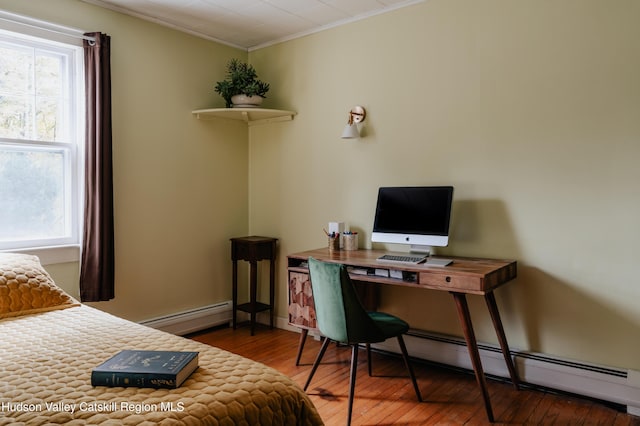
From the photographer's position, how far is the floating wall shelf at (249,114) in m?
3.96

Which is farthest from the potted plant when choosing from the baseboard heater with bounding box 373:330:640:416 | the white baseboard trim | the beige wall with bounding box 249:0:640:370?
the baseboard heater with bounding box 373:330:640:416

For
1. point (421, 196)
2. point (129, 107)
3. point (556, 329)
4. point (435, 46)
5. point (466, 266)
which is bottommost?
point (556, 329)

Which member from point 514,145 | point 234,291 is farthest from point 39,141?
point 514,145

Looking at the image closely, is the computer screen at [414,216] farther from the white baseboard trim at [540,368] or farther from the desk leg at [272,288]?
the desk leg at [272,288]

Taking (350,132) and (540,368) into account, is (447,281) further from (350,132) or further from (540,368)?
(350,132)

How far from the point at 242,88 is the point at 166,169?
0.94 m

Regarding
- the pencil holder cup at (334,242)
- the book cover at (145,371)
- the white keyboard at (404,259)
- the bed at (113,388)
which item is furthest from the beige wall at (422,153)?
the book cover at (145,371)

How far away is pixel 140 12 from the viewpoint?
3.62 m

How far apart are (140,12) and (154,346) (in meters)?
2.83

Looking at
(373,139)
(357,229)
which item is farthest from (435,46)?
(357,229)

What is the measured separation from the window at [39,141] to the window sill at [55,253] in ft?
0.20

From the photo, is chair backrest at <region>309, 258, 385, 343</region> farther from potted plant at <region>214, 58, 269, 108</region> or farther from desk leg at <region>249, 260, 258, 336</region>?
potted plant at <region>214, 58, 269, 108</region>

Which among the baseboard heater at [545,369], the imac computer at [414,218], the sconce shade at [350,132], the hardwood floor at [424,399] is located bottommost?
the hardwood floor at [424,399]

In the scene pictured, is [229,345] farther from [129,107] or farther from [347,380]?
[129,107]
